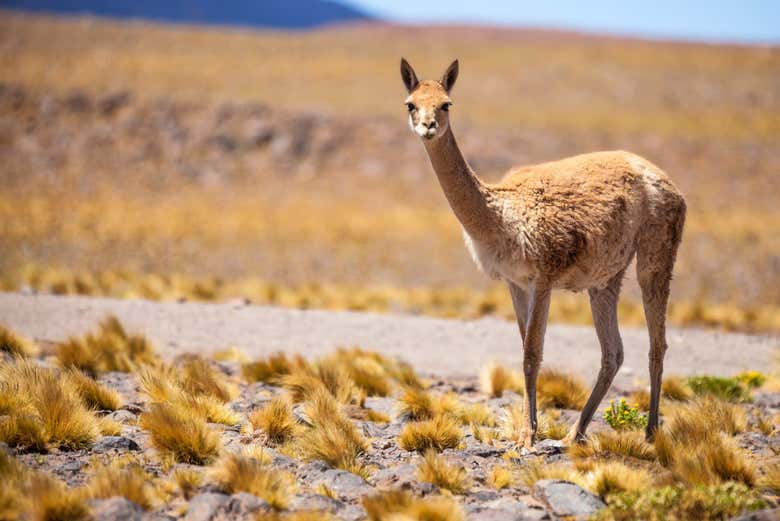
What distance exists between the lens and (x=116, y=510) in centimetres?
464

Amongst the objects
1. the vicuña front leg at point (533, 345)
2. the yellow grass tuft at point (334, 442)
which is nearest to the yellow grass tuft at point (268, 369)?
the yellow grass tuft at point (334, 442)

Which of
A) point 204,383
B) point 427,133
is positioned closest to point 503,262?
point 427,133

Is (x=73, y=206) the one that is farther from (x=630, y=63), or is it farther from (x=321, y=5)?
(x=321, y=5)

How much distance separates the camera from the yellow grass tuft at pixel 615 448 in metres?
5.90

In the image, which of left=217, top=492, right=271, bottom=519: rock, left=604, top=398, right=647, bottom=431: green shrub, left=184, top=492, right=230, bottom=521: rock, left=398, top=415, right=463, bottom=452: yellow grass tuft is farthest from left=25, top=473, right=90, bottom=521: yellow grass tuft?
left=604, top=398, right=647, bottom=431: green shrub

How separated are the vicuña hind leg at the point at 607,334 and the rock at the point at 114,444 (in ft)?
11.8

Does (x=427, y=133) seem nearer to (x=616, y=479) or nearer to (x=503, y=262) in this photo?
(x=503, y=262)

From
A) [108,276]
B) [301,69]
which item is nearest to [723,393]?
[108,276]

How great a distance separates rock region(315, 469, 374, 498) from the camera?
5.30m

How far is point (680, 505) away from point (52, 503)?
362cm

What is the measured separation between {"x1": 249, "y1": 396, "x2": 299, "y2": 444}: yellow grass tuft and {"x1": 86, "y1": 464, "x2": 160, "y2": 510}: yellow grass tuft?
141 centimetres

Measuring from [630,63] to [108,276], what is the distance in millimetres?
34275

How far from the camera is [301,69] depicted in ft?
129

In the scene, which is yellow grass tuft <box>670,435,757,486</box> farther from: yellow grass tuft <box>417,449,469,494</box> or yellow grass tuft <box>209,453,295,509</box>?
yellow grass tuft <box>209,453,295,509</box>
